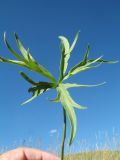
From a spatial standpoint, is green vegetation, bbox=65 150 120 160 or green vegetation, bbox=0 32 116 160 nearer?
green vegetation, bbox=0 32 116 160

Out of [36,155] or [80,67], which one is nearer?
[80,67]

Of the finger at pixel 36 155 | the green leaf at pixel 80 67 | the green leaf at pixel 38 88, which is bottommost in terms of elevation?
the finger at pixel 36 155

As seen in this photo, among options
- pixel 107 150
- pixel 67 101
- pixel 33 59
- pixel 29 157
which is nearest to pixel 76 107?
pixel 67 101

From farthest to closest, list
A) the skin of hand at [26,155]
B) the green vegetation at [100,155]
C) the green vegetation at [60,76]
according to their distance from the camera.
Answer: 1. the green vegetation at [100,155]
2. the skin of hand at [26,155]
3. the green vegetation at [60,76]

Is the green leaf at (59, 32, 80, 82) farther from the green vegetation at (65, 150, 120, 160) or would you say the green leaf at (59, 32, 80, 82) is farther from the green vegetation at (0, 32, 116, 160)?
the green vegetation at (65, 150, 120, 160)

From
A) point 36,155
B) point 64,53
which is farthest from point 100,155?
point 64,53

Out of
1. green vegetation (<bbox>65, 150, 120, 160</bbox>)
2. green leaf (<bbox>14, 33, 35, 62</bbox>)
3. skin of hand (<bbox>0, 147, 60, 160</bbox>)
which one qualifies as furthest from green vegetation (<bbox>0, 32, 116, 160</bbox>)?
green vegetation (<bbox>65, 150, 120, 160</bbox>)

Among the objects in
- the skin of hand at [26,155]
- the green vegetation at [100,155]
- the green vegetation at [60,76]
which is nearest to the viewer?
the green vegetation at [60,76]

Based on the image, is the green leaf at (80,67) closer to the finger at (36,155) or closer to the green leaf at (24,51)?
the green leaf at (24,51)

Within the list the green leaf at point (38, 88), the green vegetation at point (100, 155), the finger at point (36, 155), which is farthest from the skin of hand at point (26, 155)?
the green vegetation at point (100, 155)

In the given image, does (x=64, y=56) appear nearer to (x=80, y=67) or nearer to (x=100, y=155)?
(x=80, y=67)

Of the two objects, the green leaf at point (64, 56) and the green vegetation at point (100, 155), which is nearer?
the green leaf at point (64, 56)
